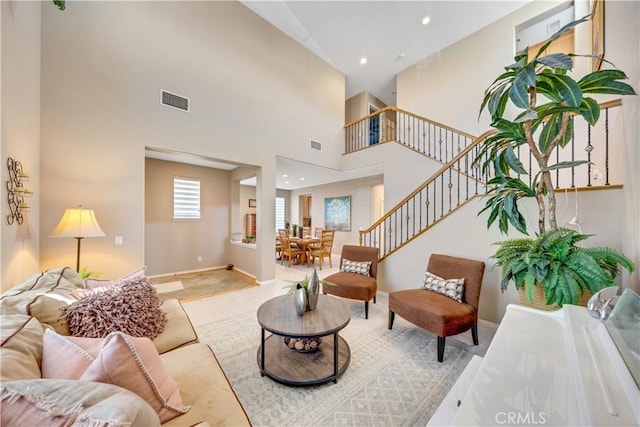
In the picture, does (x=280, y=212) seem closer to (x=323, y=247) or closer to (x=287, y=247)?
(x=287, y=247)

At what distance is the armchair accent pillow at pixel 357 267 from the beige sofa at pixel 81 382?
227 cm

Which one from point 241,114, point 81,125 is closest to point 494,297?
point 241,114

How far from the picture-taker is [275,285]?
445 cm

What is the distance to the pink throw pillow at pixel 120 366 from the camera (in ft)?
2.67

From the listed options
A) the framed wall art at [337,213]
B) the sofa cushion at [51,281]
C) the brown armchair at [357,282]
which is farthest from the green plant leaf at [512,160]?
the framed wall art at [337,213]

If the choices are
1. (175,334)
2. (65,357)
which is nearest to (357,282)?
(175,334)

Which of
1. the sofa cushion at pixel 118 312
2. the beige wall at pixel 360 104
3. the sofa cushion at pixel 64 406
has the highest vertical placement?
the beige wall at pixel 360 104

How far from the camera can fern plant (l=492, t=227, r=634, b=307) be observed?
142 centimetres

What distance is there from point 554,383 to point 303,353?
73.4 inches

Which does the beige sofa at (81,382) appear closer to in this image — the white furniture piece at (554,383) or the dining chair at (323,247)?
the white furniture piece at (554,383)

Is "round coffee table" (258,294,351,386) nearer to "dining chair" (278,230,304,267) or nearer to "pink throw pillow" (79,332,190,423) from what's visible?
"pink throw pillow" (79,332,190,423)

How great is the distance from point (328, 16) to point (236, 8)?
1.73 meters

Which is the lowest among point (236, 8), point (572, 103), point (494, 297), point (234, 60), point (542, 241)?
point (494, 297)

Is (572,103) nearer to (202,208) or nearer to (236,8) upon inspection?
(236,8)
